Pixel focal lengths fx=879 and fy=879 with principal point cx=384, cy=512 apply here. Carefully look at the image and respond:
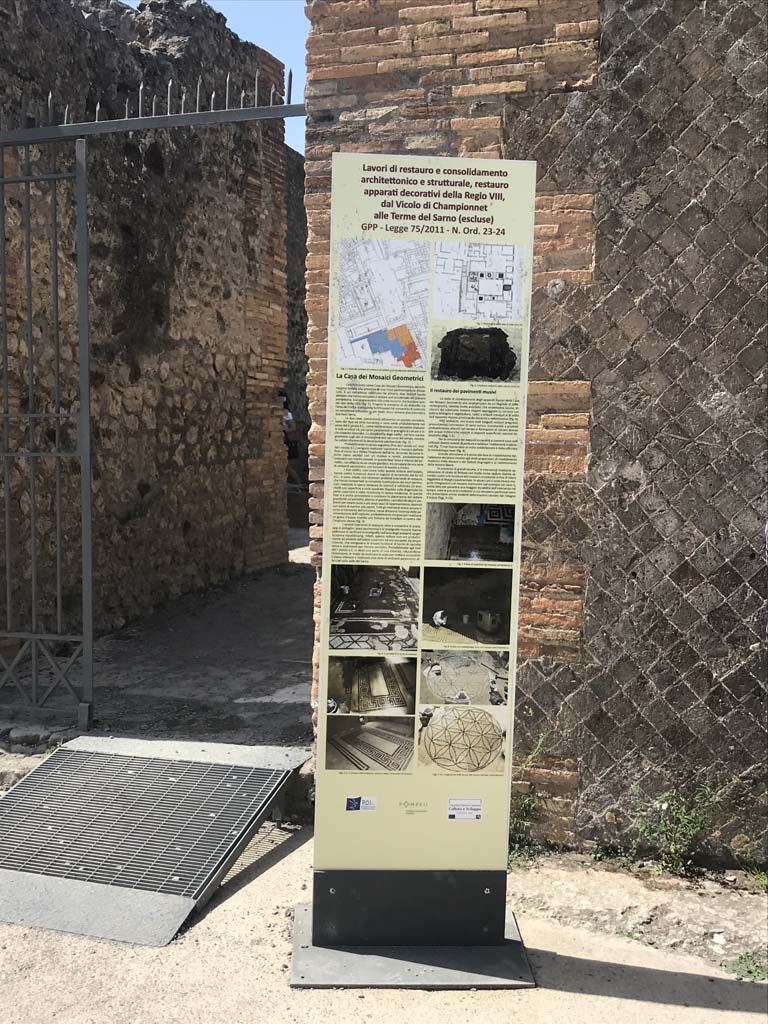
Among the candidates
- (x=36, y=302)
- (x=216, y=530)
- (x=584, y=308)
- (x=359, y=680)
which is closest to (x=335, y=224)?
(x=584, y=308)

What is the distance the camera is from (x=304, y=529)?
41.0ft

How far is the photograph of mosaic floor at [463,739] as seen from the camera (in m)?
2.75

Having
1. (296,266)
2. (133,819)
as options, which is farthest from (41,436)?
(296,266)

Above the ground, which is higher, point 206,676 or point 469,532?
point 469,532

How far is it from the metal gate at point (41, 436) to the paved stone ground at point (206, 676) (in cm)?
19

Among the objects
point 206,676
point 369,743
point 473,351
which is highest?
point 473,351

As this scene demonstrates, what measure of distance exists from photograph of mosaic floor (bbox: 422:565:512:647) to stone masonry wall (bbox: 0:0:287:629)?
3.59 m

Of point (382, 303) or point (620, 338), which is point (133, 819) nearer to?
point (382, 303)

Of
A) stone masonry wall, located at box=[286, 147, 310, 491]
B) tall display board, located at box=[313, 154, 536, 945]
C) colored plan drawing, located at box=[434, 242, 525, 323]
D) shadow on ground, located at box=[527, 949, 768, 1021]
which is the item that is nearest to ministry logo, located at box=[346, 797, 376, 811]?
tall display board, located at box=[313, 154, 536, 945]

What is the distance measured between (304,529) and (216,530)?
4.55m

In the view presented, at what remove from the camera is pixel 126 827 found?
371 cm

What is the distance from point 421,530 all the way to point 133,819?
6.75 ft

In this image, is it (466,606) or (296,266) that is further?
(296,266)

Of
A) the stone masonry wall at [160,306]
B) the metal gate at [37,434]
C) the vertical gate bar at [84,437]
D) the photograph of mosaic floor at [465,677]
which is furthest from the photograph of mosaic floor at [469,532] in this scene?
the stone masonry wall at [160,306]
